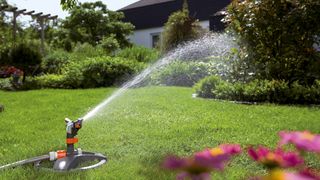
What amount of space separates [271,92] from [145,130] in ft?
10.8

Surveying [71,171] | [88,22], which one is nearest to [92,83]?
[71,171]

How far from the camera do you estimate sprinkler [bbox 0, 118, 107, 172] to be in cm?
378

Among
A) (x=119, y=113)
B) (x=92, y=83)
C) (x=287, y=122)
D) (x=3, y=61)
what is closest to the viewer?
(x=287, y=122)

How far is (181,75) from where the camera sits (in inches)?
498

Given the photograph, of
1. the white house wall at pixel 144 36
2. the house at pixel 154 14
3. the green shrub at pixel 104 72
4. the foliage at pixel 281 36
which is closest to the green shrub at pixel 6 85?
the green shrub at pixel 104 72

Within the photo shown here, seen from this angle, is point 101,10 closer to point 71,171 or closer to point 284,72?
point 284,72

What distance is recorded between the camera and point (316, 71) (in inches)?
344

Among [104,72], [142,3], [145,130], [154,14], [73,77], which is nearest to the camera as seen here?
[145,130]

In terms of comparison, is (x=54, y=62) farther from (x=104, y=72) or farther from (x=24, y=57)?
(x=104, y=72)

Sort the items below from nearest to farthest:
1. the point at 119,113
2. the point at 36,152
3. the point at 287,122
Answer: the point at 36,152, the point at 287,122, the point at 119,113

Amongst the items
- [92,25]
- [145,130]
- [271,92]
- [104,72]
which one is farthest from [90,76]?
[92,25]

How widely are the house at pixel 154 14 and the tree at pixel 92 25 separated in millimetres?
3423

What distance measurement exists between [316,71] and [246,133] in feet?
13.5

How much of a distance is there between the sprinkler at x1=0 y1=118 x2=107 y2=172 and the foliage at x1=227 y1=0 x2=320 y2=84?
18.8ft
